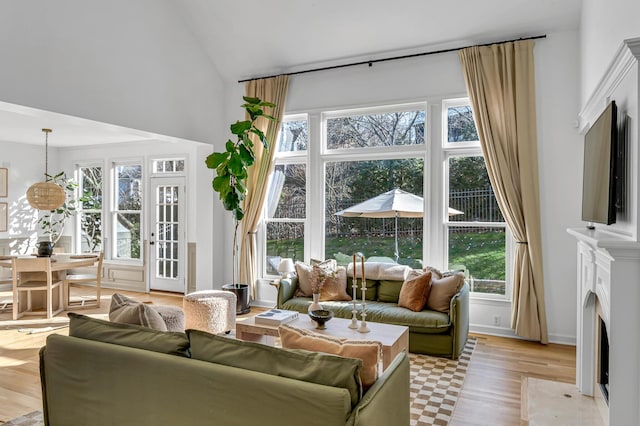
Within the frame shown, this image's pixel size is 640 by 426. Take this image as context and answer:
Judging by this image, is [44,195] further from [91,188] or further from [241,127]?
[241,127]

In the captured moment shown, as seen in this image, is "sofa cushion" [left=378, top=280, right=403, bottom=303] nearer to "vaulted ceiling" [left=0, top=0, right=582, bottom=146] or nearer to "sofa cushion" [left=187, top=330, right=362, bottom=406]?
"vaulted ceiling" [left=0, top=0, right=582, bottom=146]

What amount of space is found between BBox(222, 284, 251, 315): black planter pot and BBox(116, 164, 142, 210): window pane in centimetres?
307

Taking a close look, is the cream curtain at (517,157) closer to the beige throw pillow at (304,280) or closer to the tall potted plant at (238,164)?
the beige throw pillow at (304,280)

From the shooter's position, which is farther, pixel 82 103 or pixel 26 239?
pixel 26 239

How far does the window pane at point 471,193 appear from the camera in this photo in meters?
4.96

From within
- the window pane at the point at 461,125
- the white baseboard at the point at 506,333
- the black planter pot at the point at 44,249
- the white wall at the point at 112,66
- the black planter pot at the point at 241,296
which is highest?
the white wall at the point at 112,66

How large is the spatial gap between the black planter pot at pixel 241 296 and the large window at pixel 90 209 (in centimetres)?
382

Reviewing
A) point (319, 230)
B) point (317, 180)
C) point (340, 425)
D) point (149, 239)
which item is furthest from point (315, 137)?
point (340, 425)

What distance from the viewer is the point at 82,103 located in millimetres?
4438

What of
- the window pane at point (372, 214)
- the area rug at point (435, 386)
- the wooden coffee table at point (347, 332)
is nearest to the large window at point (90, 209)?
the window pane at point (372, 214)

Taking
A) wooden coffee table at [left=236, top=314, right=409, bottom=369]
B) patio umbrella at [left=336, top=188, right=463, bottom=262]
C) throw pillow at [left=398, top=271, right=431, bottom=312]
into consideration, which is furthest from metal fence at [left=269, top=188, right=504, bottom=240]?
wooden coffee table at [left=236, top=314, right=409, bottom=369]

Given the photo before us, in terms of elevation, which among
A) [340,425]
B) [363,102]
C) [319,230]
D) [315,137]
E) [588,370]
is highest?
[363,102]

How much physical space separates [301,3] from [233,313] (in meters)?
3.73

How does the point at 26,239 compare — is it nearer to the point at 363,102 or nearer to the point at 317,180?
the point at 317,180
